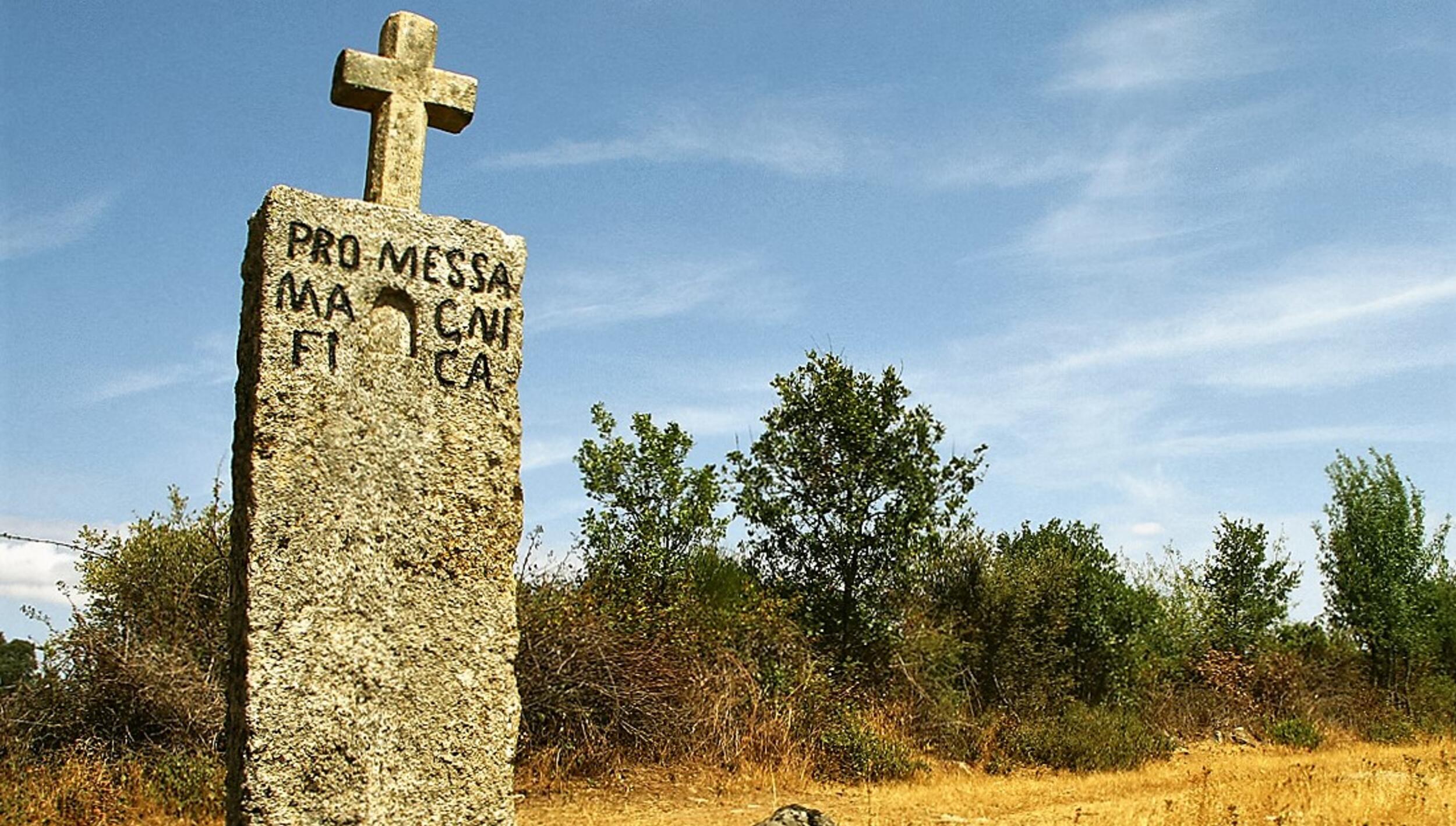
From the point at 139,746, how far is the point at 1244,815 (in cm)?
897

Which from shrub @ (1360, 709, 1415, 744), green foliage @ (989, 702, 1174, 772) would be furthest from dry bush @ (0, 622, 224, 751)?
shrub @ (1360, 709, 1415, 744)

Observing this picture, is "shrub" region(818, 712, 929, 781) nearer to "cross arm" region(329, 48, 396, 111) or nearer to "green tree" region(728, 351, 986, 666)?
"green tree" region(728, 351, 986, 666)

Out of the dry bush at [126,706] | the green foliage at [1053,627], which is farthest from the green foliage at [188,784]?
the green foliage at [1053,627]

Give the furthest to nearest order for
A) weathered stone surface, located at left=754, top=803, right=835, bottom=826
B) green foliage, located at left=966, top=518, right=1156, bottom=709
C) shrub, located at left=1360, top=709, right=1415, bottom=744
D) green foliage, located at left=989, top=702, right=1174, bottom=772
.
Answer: shrub, located at left=1360, top=709, right=1415, bottom=744, green foliage, located at left=966, top=518, right=1156, bottom=709, green foliage, located at left=989, top=702, right=1174, bottom=772, weathered stone surface, located at left=754, top=803, right=835, bottom=826

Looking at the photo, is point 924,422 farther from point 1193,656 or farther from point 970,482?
point 1193,656

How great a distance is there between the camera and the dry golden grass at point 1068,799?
9.03m

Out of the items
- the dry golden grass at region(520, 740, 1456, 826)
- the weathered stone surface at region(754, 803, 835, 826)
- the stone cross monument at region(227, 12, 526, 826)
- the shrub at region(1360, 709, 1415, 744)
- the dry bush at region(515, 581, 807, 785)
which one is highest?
the stone cross monument at region(227, 12, 526, 826)

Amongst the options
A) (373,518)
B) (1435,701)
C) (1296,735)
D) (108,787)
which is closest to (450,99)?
(373,518)

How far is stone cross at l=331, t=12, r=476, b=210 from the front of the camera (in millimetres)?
5672

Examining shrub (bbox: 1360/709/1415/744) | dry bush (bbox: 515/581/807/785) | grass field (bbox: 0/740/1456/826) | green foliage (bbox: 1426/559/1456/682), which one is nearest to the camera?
grass field (bbox: 0/740/1456/826)

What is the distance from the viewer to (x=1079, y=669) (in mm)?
17812

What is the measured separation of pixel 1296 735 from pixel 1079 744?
5.91m

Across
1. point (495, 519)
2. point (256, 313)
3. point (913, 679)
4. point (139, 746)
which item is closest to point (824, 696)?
point (913, 679)

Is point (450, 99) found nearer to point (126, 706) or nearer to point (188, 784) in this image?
point (188, 784)
